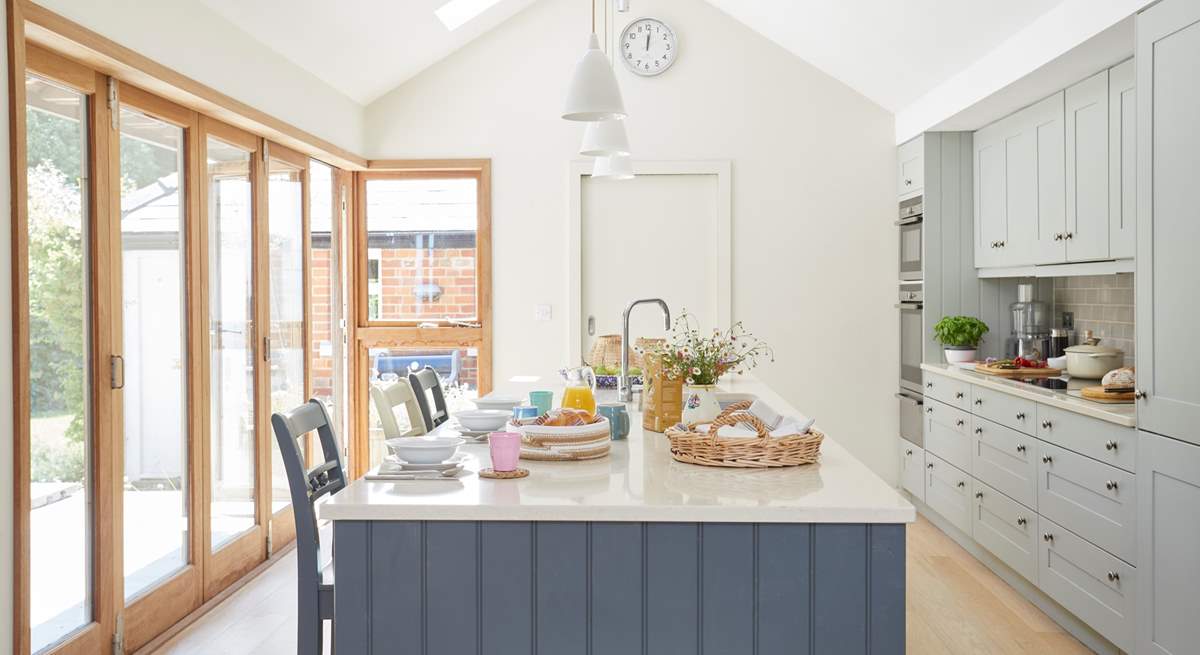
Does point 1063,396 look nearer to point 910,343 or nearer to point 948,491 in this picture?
point 948,491

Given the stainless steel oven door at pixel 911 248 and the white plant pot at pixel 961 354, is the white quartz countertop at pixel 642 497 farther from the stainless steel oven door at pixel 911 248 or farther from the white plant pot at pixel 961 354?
the stainless steel oven door at pixel 911 248

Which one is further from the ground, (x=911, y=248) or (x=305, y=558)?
(x=911, y=248)

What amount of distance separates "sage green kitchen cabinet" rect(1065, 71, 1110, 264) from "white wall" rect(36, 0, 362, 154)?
11.2 ft

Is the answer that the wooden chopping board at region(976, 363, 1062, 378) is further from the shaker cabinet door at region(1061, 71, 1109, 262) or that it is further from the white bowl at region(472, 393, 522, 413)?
the white bowl at region(472, 393, 522, 413)

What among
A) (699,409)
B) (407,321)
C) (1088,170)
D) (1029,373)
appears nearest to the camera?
(699,409)

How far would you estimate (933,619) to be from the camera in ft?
12.4

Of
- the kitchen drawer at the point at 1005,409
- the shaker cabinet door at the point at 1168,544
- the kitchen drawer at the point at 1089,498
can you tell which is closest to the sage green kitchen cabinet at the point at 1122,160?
the kitchen drawer at the point at 1005,409

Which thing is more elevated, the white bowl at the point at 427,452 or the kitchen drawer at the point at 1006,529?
the white bowl at the point at 427,452

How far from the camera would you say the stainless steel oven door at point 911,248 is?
5.52 m

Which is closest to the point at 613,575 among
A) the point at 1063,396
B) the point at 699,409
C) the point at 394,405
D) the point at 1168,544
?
the point at 699,409

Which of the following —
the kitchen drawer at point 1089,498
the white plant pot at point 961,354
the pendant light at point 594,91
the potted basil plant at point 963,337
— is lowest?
the kitchen drawer at point 1089,498

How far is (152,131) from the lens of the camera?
11.9 ft

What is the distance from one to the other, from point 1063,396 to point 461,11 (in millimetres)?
3714

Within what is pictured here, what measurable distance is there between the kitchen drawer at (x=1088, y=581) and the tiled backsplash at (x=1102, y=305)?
100 centimetres
